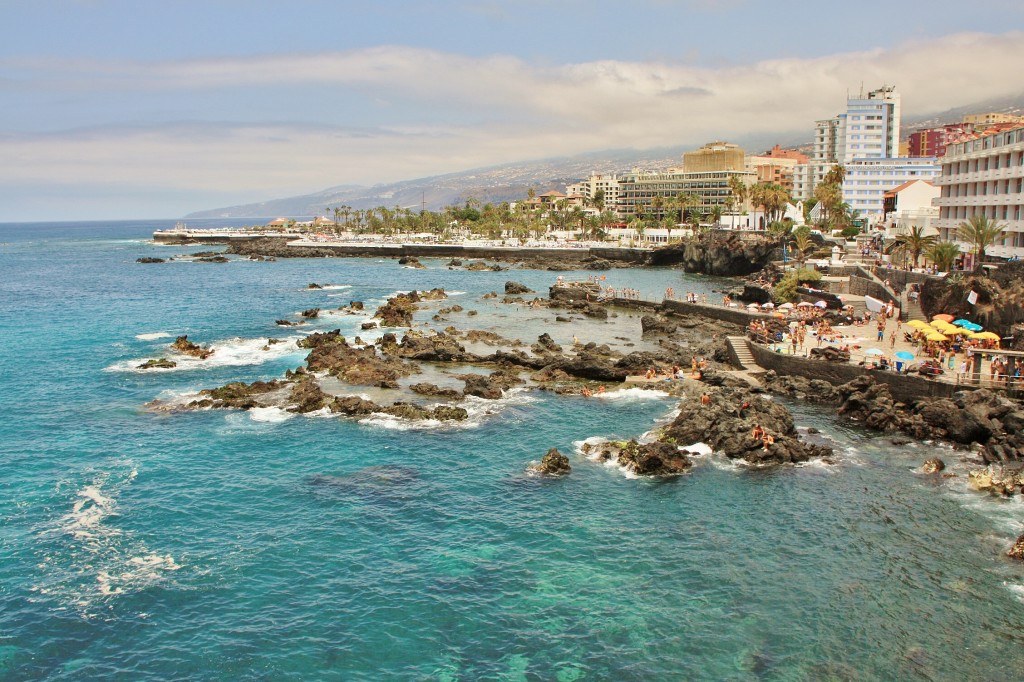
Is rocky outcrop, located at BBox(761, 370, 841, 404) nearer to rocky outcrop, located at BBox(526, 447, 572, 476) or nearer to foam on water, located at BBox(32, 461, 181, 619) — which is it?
rocky outcrop, located at BBox(526, 447, 572, 476)

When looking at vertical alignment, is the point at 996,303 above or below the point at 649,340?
above

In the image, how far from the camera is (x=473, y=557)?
29.1 m

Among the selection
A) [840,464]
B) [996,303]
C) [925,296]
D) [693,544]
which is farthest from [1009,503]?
[925,296]

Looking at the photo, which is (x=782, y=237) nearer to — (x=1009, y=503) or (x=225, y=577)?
(x=1009, y=503)

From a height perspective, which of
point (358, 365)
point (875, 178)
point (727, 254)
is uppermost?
point (875, 178)

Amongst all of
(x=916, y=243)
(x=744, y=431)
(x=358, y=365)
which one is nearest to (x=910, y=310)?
(x=916, y=243)

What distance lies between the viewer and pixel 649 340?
69750mm

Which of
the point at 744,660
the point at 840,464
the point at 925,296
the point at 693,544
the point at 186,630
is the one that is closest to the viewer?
the point at 744,660

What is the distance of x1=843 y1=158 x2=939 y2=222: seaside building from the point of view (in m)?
152

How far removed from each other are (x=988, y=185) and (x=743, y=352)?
1233 inches

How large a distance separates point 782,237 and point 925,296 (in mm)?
70041

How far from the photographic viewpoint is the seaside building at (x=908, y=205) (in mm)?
95750

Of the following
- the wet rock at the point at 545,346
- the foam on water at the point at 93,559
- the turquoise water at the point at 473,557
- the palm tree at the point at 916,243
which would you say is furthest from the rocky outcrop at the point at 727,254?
the foam on water at the point at 93,559

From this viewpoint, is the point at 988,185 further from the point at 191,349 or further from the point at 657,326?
the point at 191,349
